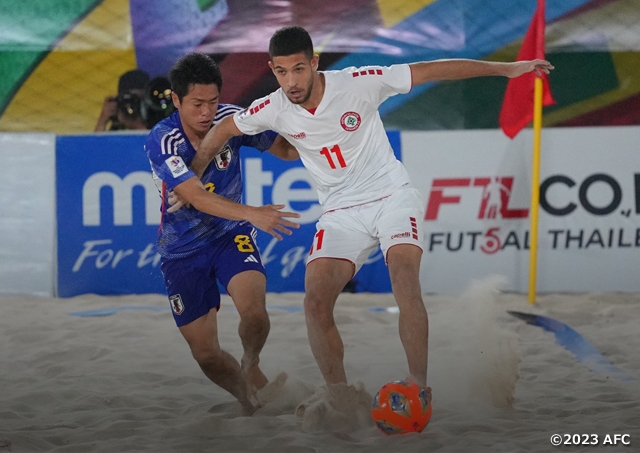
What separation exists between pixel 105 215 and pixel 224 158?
129 inches

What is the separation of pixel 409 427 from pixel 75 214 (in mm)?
4628

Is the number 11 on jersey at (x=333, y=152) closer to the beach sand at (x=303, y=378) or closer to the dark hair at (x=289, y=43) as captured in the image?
the dark hair at (x=289, y=43)

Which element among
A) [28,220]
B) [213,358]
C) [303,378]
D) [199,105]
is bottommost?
[303,378]

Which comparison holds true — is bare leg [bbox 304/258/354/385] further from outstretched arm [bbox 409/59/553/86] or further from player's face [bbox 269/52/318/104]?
outstretched arm [bbox 409/59/553/86]

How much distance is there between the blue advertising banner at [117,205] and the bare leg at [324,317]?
331 cm

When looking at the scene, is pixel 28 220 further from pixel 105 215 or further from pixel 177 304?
pixel 177 304

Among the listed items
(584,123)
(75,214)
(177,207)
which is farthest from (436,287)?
(177,207)

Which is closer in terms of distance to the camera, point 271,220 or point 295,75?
point 271,220

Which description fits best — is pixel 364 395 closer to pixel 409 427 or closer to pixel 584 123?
pixel 409 427

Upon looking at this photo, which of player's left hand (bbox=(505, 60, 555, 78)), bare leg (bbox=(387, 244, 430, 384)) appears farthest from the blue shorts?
player's left hand (bbox=(505, 60, 555, 78))

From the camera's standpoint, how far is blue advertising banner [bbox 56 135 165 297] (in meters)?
7.31

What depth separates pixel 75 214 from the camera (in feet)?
24.0

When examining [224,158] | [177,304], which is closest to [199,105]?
[224,158]

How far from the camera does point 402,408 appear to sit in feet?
11.6
